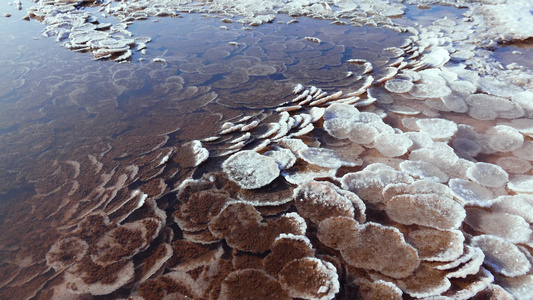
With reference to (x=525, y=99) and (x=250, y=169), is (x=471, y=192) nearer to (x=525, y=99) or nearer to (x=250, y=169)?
(x=250, y=169)

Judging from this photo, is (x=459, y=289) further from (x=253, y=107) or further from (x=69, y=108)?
(x=69, y=108)

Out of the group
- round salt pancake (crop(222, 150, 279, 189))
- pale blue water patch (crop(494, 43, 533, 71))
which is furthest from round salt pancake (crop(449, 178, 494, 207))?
pale blue water patch (crop(494, 43, 533, 71))

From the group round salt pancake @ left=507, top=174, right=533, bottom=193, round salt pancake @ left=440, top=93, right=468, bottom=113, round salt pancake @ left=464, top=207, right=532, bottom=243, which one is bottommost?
round salt pancake @ left=464, top=207, right=532, bottom=243

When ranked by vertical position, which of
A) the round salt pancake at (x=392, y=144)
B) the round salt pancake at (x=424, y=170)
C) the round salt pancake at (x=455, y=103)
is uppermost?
the round salt pancake at (x=455, y=103)

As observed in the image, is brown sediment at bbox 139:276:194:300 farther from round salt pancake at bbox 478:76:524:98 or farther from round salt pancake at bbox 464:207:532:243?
round salt pancake at bbox 478:76:524:98

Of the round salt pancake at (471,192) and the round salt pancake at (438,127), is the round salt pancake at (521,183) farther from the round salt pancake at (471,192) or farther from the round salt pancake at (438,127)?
the round salt pancake at (438,127)

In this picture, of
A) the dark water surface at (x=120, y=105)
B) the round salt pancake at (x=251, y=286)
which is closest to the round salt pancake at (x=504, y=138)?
the dark water surface at (x=120, y=105)
